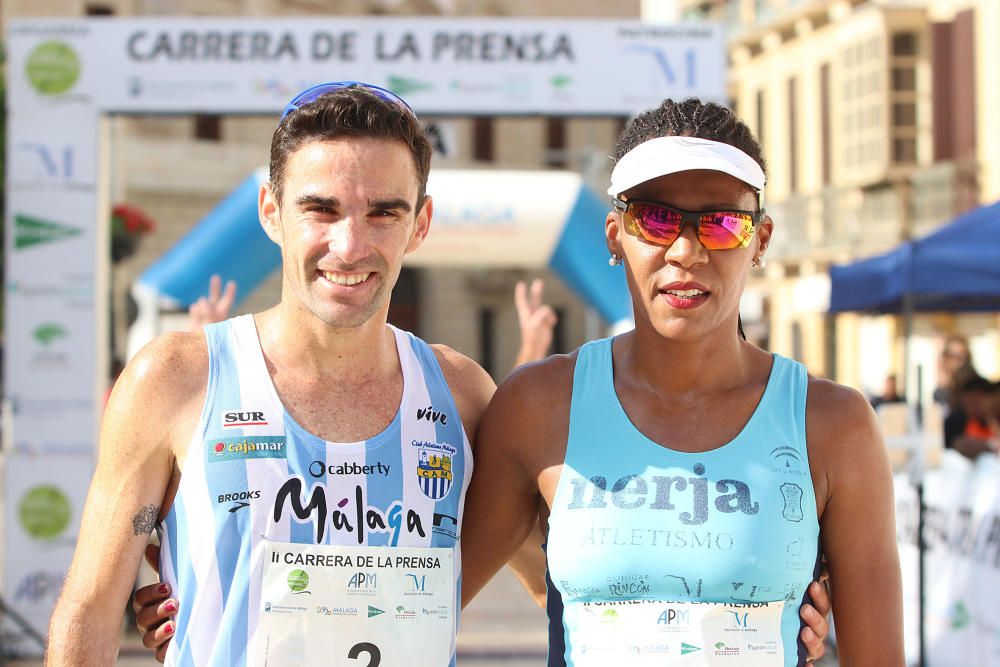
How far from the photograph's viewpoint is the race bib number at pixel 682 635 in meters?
2.19

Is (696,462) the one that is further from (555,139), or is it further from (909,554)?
(555,139)

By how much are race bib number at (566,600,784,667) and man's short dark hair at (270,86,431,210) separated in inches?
35.2

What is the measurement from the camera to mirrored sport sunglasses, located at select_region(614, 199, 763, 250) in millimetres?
2289

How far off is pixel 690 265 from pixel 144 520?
102 centimetres

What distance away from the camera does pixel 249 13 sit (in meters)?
22.3

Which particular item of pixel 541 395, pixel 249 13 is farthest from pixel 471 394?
pixel 249 13

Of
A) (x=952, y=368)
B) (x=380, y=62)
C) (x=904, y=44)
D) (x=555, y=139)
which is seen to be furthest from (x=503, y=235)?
(x=555, y=139)

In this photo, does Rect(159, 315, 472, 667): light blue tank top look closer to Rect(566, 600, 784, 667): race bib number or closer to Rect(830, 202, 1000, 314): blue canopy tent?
Rect(566, 600, 784, 667): race bib number

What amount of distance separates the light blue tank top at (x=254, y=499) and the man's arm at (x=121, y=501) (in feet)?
0.14

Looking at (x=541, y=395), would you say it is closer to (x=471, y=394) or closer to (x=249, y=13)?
(x=471, y=394)

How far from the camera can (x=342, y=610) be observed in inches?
88.2

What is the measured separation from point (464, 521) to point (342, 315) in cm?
48

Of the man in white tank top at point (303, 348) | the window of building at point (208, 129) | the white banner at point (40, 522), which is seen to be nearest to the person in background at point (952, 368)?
the white banner at point (40, 522)

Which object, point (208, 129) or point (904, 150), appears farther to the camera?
point (208, 129)
